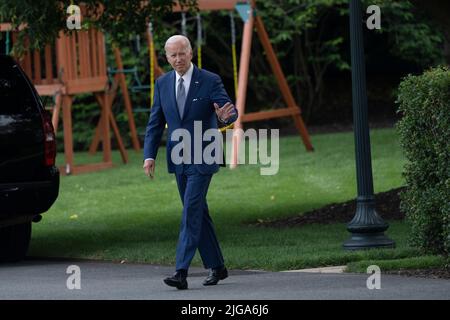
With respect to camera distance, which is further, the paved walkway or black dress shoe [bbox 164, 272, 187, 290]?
black dress shoe [bbox 164, 272, 187, 290]

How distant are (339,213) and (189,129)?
217 inches

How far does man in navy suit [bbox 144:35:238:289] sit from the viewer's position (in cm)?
969

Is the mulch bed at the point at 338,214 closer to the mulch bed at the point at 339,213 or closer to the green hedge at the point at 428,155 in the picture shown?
the mulch bed at the point at 339,213

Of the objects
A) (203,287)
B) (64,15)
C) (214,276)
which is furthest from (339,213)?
(203,287)

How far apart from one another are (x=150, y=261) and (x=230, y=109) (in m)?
2.68

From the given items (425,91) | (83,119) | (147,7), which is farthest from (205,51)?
(425,91)

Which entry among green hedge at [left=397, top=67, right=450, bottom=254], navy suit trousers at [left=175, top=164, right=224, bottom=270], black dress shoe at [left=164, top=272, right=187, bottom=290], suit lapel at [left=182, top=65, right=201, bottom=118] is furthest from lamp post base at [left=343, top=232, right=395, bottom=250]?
suit lapel at [left=182, top=65, right=201, bottom=118]

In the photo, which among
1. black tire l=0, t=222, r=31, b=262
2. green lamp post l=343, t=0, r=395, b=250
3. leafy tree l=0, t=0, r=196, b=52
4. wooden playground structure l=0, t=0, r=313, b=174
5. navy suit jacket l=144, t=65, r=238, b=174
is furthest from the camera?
wooden playground structure l=0, t=0, r=313, b=174

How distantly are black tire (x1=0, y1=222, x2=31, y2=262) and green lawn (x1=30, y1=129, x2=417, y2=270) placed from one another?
1.77 ft

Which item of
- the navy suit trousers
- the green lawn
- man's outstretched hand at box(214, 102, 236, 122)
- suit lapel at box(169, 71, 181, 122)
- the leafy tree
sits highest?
the leafy tree

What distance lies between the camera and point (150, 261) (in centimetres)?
1194

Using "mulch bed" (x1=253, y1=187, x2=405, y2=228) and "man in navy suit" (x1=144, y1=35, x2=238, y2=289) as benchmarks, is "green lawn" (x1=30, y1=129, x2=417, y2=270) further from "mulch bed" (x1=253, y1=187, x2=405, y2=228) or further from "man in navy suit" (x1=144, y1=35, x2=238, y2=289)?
"man in navy suit" (x1=144, y1=35, x2=238, y2=289)

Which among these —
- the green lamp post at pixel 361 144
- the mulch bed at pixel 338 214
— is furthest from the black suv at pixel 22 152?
the mulch bed at pixel 338 214
